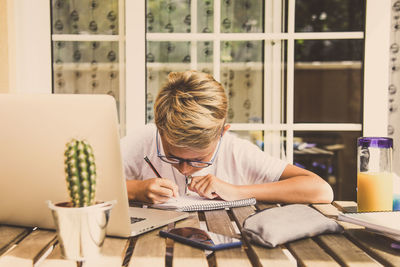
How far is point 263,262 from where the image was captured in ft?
2.78

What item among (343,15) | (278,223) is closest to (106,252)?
(278,223)

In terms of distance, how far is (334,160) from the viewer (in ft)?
16.2

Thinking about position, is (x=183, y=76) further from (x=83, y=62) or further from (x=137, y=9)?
(x=83, y=62)

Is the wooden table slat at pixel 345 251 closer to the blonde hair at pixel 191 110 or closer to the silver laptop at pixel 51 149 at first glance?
the silver laptop at pixel 51 149

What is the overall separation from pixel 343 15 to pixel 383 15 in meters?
3.46

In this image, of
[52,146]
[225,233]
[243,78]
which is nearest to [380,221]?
[225,233]

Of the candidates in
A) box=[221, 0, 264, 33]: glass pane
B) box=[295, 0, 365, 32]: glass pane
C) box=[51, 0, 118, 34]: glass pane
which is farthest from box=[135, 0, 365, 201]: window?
box=[295, 0, 365, 32]: glass pane

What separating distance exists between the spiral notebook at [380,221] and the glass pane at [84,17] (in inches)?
79.2

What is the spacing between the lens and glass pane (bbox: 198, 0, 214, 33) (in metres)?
2.56

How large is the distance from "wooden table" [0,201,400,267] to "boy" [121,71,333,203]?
0.35 m

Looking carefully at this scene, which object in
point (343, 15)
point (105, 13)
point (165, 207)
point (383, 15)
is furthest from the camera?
point (343, 15)

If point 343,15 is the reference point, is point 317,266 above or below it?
below

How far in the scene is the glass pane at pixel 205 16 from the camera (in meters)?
2.56

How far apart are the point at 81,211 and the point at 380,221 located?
27.3 inches
